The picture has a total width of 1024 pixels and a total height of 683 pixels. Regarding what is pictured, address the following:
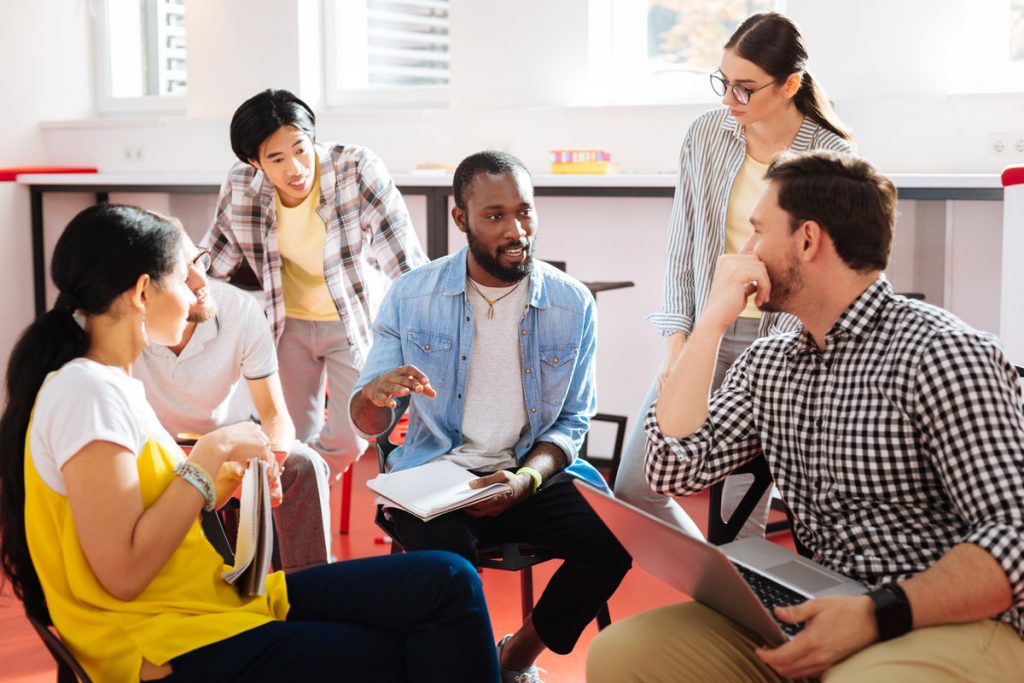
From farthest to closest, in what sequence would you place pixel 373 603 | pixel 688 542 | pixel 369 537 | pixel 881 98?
pixel 881 98 < pixel 369 537 < pixel 373 603 < pixel 688 542

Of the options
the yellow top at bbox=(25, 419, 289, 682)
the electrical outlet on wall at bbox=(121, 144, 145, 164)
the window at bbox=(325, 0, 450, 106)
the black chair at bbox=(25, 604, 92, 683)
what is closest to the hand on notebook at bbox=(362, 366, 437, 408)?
the yellow top at bbox=(25, 419, 289, 682)

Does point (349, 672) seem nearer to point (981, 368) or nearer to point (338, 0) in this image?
point (981, 368)

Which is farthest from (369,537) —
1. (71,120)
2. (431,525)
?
(71,120)

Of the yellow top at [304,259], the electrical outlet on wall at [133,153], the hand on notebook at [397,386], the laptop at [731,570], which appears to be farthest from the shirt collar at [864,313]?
the electrical outlet on wall at [133,153]

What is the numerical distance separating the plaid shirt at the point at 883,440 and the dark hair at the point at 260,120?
1545 millimetres

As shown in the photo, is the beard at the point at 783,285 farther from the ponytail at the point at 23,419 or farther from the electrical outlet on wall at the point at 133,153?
the electrical outlet on wall at the point at 133,153

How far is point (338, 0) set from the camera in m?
5.00

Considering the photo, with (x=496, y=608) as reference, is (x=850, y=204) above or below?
above

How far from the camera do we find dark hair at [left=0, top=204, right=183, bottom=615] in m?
1.49

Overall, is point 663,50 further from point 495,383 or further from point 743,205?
point 495,383

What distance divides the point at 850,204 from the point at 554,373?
84 centimetres

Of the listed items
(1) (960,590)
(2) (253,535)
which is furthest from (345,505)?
(1) (960,590)

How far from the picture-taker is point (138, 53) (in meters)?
5.71

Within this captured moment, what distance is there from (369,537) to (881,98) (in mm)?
2285
